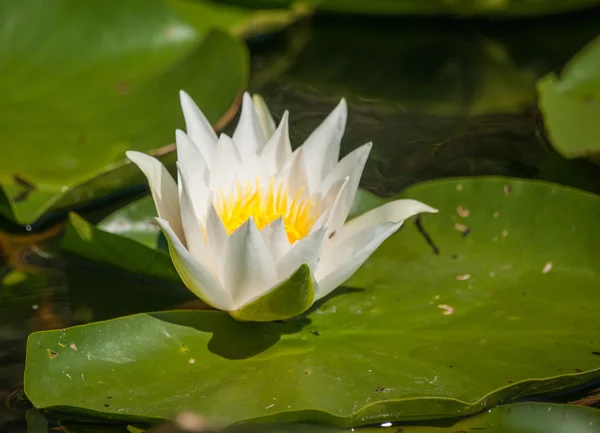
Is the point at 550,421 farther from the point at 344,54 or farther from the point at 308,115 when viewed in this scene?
the point at 344,54

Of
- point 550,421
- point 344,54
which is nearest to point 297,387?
point 550,421

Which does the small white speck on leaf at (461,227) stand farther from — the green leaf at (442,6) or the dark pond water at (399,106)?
the green leaf at (442,6)

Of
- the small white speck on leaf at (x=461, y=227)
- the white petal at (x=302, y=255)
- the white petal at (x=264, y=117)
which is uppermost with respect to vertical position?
the white petal at (x=264, y=117)

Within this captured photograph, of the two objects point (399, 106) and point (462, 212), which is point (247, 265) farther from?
point (399, 106)

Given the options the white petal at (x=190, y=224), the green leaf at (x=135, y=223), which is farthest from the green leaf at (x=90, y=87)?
the white petal at (x=190, y=224)

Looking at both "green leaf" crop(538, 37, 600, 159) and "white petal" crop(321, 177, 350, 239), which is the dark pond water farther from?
"white petal" crop(321, 177, 350, 239)

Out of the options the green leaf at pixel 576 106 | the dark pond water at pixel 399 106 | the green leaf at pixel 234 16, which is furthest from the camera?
the green leaf at pixel 234 16


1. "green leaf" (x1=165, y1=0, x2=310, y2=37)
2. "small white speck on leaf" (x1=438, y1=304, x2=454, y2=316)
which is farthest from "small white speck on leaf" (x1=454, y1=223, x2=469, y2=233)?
"green leaf" (x1=165, y1=0, x2=310, y2=37)
